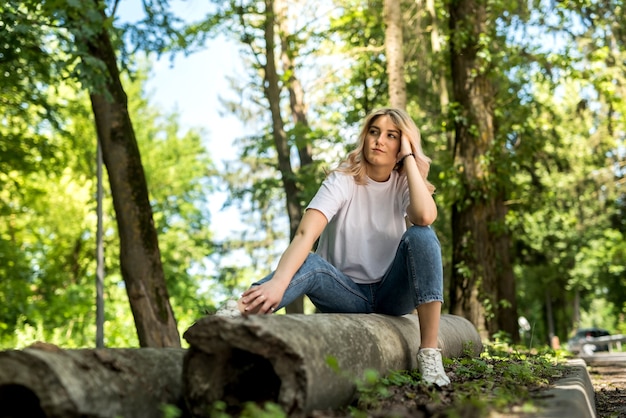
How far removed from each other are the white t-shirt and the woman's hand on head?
3.22 feet

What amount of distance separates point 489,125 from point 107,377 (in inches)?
414

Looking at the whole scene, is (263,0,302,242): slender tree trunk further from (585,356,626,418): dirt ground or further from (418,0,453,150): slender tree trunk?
(585,356,626,418): dirt ground

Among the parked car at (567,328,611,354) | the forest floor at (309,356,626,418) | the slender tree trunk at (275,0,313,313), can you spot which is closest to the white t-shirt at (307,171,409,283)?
the forest floor at (309,356,626,418)

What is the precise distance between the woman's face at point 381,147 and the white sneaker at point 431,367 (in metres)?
1.22

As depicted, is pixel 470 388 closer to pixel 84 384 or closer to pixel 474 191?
pixel 84 384

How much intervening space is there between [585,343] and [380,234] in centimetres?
2738

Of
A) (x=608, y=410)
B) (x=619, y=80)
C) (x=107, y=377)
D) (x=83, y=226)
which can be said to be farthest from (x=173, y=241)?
(x=107, y=377)

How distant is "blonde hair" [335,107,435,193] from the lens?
5.30 meters

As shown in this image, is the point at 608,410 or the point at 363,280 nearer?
the point at 363,280

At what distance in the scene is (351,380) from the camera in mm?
3854

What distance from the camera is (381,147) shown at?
5.29m

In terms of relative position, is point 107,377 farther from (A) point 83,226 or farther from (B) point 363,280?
(A) point 83,226

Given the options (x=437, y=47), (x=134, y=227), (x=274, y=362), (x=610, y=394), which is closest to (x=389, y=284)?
(x=274, y=362)

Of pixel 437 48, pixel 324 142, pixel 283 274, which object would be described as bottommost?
pixel 283 274
